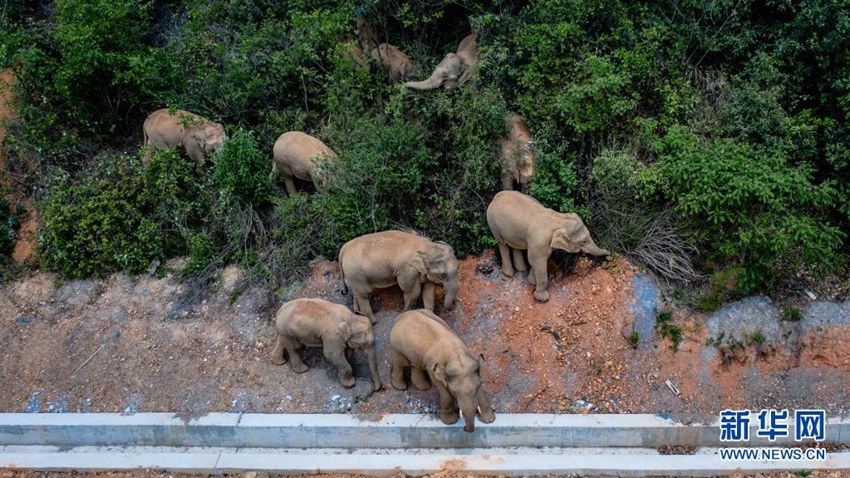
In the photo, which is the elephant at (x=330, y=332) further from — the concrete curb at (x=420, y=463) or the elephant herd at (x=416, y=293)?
the concrete curb at (x=420, y=463)

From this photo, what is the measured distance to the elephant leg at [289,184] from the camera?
435 inches

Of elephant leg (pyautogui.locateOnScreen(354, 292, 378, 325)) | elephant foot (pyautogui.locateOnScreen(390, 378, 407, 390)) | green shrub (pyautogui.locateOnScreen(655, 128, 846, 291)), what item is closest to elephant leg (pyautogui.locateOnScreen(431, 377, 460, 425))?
elephant foot (pyautogui.locateOnScreen(390, 378, 407, 390))

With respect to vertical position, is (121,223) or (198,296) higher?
(121,223)

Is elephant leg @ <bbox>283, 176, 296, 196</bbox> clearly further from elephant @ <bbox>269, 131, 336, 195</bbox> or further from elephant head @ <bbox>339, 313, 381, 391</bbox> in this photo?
elephant head @ <bbox>339, 313, 381, 391</bbox>

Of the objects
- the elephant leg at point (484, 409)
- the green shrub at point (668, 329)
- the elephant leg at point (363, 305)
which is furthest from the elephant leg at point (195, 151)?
the green shrub at point (668, 329)

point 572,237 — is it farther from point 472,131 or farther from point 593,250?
point 472,131

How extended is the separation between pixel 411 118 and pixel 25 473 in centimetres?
694

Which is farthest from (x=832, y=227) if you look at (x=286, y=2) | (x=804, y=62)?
(x=286, y=2)

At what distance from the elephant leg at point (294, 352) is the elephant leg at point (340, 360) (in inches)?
17.9

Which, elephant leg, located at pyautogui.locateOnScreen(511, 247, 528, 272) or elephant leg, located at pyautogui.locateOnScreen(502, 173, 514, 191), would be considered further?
elephant leg, located at pyautogui.locateOnScreen(502, 173, 514, 191)

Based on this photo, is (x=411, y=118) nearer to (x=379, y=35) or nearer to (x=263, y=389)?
(x=379, y=35)

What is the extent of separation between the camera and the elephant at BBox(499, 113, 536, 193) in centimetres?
1005

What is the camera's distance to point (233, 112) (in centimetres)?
1191

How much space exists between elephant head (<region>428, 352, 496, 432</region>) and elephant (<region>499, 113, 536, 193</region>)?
9.94 feet
